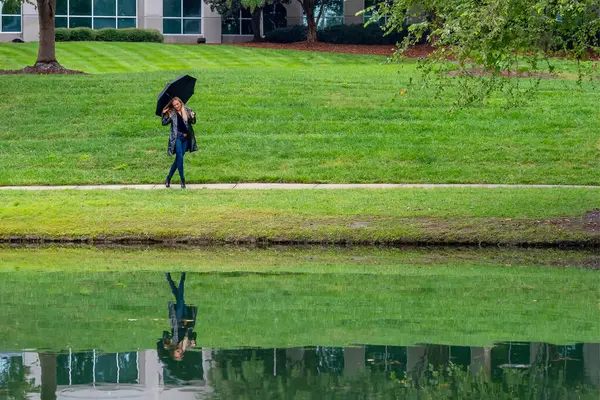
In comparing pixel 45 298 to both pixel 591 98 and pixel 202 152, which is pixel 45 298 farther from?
pixel 591 98

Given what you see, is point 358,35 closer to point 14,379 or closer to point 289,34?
point 289,34

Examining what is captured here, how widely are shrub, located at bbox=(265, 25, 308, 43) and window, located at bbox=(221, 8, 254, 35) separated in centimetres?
313

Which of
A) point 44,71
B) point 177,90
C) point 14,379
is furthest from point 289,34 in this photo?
point 14,379

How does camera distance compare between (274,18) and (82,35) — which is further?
(274,18)

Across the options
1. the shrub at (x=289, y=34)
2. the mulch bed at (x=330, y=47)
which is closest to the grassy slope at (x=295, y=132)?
the mulch bed at (x=330, y=47)

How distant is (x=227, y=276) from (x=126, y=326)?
3.25m

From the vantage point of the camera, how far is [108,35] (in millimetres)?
50781

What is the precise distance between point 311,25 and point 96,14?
10.9 meters

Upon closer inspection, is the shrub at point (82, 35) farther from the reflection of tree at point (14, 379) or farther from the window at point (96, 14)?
the reflection of tree at point (14, 379)

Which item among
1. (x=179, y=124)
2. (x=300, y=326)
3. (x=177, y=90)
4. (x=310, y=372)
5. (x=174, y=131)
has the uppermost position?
(x=177, y=90)

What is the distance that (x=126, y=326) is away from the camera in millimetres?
10141

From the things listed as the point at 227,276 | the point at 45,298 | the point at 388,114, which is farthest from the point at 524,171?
the point at 45,298

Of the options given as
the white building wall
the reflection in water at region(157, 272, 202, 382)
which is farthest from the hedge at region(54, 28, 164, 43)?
the reflection in water at region(157, 272, 202, 382)

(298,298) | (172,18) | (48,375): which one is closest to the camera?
(48,375)
